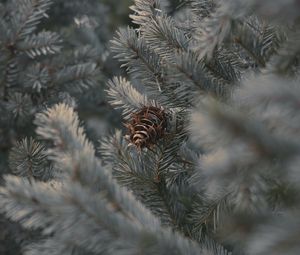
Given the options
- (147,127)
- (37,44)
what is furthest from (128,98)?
(37,44)

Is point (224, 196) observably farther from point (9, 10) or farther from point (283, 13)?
point (9, 10)

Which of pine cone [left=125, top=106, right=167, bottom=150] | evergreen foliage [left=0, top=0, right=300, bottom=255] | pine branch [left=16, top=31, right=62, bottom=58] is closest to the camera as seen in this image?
evergreen foliage [left=0, top=0, right=300, bottom=255]

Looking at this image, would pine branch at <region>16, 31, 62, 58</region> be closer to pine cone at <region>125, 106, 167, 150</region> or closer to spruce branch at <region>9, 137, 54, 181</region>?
spruce branch at <region>9, 137, 54, 181</region>

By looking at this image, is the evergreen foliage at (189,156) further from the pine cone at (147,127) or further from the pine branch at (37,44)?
the pine branch at (37,44)

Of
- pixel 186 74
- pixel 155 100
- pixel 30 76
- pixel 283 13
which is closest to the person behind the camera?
pixel 283 13

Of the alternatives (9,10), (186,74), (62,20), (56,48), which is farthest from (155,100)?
(62,20)

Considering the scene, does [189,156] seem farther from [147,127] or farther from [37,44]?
[37,44]

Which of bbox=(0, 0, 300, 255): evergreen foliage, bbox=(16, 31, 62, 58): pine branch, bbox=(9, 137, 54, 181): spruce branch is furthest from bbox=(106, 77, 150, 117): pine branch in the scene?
bbox=(16, 31, 62, 58): pine branch
